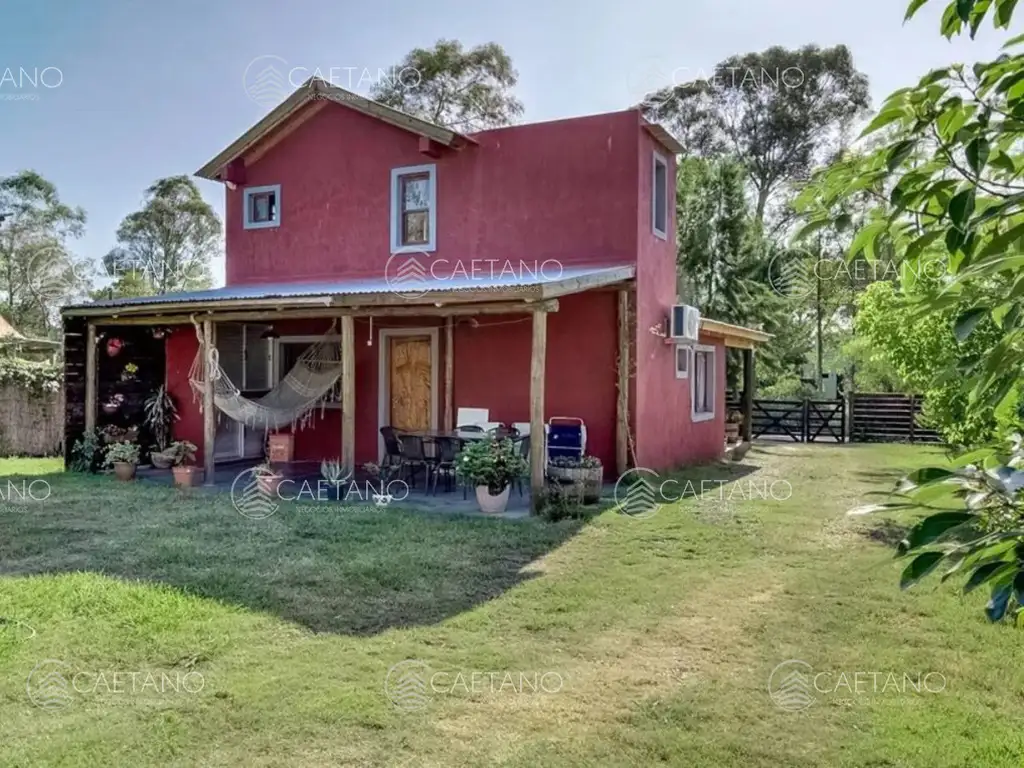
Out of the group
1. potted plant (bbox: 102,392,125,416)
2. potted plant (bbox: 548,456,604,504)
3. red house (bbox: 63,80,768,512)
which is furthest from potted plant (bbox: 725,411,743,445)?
potted plant (bbox: 102,392,125,416)

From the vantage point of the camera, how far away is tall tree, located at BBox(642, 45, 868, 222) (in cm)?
2370

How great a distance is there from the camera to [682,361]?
11188 millimetres

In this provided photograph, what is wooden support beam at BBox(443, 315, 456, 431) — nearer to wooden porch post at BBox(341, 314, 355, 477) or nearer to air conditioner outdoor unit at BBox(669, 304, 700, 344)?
wooden porch post at BBox(341, 314, 355, 477)

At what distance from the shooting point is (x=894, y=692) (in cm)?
338

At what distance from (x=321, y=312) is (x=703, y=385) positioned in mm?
6707

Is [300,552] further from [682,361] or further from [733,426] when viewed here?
[733,426]

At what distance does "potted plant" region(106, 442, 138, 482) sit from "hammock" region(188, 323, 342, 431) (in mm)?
1233

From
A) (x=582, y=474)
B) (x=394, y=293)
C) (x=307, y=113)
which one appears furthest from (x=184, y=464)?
(x=582, y=474)

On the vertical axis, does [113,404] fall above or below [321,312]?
below

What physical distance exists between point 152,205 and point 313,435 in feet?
81.9

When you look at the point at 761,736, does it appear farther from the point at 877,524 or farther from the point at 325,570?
the point at 877,524

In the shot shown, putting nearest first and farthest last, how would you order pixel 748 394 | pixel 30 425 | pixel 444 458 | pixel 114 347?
pixel 444 458, pixel 114 347, pixel 30 425, pixel 748 394

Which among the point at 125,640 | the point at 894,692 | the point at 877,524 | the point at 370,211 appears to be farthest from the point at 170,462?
the point at 894,692

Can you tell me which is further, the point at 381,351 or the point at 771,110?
the point at 771,110
